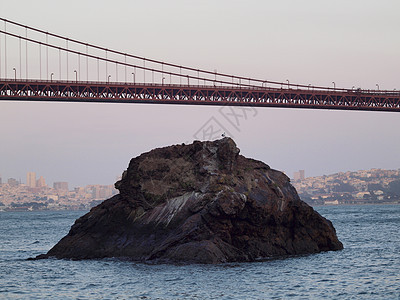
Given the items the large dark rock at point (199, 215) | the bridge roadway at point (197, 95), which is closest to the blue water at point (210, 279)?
the large dark rock at point (199, 215)

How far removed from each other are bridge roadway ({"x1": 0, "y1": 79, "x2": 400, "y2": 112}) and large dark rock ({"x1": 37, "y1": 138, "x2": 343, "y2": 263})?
38539 millimetres

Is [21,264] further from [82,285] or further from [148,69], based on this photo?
[148,69]

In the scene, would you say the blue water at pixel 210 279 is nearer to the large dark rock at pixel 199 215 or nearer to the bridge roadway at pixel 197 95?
the large dark rock at pixel 199 215

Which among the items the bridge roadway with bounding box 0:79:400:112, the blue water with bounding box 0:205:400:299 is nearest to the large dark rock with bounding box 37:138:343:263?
the blue water with bounding box 0:205:400:299

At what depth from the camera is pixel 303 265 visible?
2436 cm

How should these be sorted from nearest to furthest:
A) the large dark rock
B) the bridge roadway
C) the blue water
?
the blue water, the large dark rock, the bridge roadway

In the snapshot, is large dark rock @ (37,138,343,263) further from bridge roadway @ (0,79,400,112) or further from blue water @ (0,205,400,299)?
bridge roadway @ (0,79,400,112)

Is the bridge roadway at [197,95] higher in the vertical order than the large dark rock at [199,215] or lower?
higher

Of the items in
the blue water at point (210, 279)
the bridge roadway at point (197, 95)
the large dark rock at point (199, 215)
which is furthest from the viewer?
the bridge roadway at point (197, 95)

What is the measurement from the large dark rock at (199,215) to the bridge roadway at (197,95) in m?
38.5

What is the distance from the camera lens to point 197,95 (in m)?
70.7

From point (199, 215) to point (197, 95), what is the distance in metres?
46.2

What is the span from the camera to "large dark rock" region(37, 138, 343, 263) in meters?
24.9

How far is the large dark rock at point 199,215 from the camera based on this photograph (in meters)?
24.9
